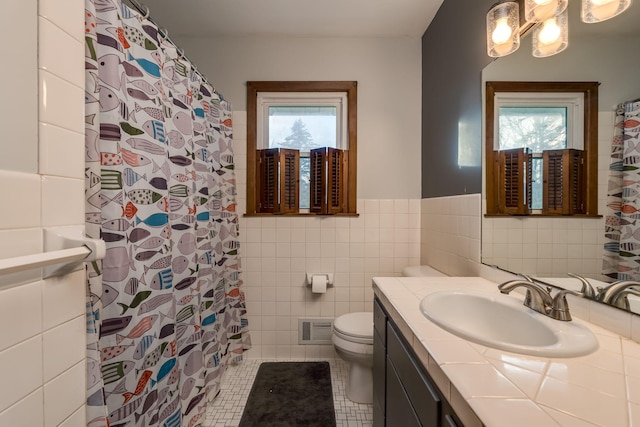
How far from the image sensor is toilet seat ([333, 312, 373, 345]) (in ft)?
4.84

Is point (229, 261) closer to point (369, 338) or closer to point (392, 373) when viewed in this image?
point (369, 338)

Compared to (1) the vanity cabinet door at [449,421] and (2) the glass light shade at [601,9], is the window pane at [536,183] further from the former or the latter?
(1) the vanity cabinet door at [449,421]

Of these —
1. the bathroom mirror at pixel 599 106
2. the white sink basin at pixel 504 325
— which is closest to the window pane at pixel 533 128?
the bathroom mirror at pixel 599 106

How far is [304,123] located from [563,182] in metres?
1.63

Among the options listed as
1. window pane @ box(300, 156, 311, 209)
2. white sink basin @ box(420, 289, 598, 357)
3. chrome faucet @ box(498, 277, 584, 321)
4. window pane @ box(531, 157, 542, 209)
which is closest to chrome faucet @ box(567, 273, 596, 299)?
chrome faucet @ box(498, 277, 584, 321)

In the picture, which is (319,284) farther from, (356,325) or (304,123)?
(304,123)

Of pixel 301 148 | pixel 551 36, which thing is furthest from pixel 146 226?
pixel 551 36

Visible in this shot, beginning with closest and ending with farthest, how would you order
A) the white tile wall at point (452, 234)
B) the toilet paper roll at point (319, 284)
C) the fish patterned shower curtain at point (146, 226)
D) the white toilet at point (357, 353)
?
the fish patterned shower curtain at point (146, 226)
the white tile wall at point (452, 234)
the white toilet at point (357, 353)
the toilet paper roll at point (319, 284)

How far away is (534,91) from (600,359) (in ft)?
3.07

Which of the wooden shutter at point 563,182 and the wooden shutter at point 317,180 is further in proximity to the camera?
the wooden shutter at point 317,180

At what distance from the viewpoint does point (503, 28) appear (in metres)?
1.10

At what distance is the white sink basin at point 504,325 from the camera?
2.02ft

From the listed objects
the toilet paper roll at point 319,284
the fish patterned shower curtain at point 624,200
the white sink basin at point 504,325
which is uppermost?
the fish patterned shower curtain at point 624,200

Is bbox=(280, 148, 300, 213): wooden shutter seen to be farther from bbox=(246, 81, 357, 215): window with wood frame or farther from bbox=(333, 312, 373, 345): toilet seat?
bbox=(333, 312, 373, 345): toilet seat
